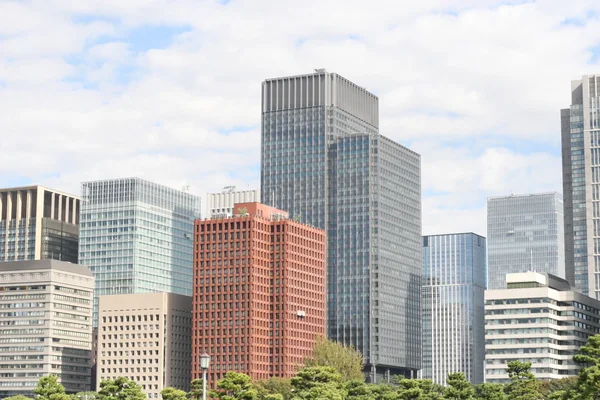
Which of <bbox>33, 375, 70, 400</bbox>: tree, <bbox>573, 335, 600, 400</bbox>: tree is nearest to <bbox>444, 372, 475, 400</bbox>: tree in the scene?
<bbox>573, 335, 600, 400</bbox>: tree

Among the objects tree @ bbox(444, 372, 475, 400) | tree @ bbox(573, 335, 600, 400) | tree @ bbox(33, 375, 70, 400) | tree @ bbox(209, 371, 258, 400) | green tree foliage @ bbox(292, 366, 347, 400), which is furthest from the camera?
tree @ bbox(33, 375, 70, 400)

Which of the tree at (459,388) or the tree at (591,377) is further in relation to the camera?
the tree at (459,388)

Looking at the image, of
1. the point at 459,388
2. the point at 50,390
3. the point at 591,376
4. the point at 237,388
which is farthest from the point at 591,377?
the point at 50,390

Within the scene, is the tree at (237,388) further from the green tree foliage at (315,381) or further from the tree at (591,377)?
the tree at (591,377)

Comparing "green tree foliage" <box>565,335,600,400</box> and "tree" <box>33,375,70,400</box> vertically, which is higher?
"green tree foliage" <box>565,335,600,400</box>

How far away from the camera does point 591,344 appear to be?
14888cm

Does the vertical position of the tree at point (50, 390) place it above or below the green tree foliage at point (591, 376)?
below

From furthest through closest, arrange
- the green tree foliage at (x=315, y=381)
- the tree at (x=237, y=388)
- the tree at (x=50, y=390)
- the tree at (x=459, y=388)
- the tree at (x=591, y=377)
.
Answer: the tree at (x=50, y=390) < the green tree foliage at (x=315, y=381) < the tree at (x=237, y=388) < the tree at (x=459, y=388) < the tree at (x=591, y=377)

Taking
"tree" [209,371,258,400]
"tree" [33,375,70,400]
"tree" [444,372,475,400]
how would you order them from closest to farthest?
1. "tree" [444,372,475,400]
2. "tree" [209,371,258,400]
3. "tree" [33,375,70,400]

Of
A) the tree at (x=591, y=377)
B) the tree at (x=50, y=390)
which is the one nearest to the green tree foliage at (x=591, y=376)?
the tree at (x=591, y=377)

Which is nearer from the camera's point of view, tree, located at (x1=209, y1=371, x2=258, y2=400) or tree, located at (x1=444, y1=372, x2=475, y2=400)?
tree, located at (x1=444, y1=372, x2=475, y2=400)

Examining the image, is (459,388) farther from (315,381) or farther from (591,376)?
(591,376)

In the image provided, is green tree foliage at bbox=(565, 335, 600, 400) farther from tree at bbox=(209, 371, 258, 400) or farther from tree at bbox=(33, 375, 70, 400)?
tree at bbox=(33, 375, 70, 400)

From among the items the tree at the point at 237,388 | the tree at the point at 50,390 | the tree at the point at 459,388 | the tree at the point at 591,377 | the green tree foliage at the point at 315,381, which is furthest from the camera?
the tree at the point at 50,390
